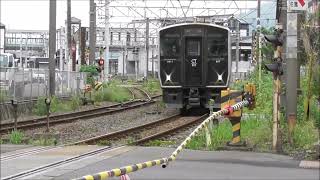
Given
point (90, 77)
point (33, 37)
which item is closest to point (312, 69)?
point (90, 77)

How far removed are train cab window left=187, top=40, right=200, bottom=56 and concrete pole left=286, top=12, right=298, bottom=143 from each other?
34.3ft

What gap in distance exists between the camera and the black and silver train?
2331 cm

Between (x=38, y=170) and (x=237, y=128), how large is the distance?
4.59 metres

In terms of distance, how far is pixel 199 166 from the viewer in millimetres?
10219

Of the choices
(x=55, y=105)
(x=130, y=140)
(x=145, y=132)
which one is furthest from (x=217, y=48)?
(x=130, y=140)

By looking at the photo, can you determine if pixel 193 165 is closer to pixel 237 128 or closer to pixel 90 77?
pixel 237 128

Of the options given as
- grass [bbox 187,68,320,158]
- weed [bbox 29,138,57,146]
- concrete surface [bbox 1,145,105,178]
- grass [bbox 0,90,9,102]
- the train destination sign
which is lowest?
weed [bbox 29,138,57,146]

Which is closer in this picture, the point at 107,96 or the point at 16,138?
the point at 16,138

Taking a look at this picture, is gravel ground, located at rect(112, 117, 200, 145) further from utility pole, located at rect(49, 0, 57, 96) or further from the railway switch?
utility pole, located at rect(49, 0, 57, 96)

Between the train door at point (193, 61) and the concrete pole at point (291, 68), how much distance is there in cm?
1031

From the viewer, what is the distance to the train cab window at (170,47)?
23578 millimetres

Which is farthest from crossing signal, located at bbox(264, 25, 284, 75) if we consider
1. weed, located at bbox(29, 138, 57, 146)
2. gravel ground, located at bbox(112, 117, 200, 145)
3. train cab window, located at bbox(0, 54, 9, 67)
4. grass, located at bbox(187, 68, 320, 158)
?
train cab window, located at bbox(0, 54, 9, 67)

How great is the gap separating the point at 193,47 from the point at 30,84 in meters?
8.05

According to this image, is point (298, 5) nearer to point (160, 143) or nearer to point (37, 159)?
point (160, 143)
